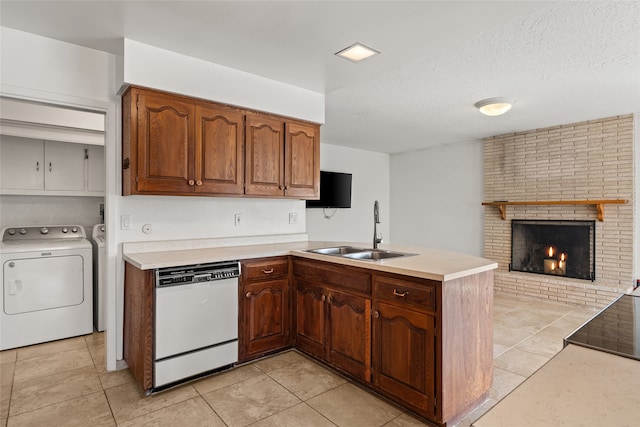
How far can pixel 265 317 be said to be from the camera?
9.24 feet

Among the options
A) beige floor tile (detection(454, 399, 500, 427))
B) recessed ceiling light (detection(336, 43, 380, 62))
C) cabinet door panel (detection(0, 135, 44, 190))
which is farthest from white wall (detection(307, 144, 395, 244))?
beige floor tile (detection(454, 399, 500, 427))

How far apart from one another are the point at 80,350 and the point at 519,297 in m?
5.35

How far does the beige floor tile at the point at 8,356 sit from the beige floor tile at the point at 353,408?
8.46 feet

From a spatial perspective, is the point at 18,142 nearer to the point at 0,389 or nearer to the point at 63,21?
the point at 63,21

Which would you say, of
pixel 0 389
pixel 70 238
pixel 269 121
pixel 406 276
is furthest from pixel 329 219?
pixel 0 389

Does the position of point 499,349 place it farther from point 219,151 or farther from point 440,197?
point 440,197

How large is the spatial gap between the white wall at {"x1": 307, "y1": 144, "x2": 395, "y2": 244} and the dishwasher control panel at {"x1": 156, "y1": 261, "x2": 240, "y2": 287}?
139 inches

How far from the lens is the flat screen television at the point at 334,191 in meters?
5.93

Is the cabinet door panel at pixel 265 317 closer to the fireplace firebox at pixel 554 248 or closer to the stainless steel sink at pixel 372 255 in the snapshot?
the stainless steel sink at pixel 372 255

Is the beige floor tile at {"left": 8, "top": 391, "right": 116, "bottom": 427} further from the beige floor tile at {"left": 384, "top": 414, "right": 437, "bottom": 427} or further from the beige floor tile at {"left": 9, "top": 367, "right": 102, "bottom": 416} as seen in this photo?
the beige floor tile at {"left": 384, "top": 414, "right": 437, "bottom": 427}

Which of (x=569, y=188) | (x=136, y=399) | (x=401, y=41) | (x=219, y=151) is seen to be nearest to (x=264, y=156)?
(x=219, y=151)

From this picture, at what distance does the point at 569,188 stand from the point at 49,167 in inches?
257

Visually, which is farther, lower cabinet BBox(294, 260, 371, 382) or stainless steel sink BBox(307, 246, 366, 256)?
stainless steel sink BBox(307, 246, 366, 256)

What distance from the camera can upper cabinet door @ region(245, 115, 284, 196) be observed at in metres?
3.11
